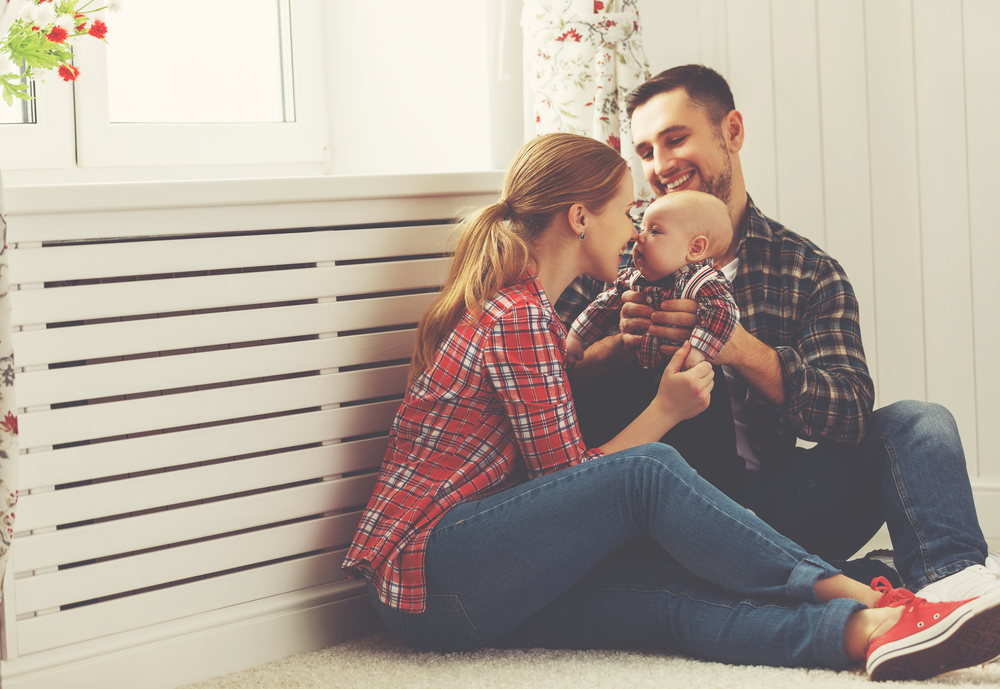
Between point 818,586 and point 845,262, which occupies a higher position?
point 845,262

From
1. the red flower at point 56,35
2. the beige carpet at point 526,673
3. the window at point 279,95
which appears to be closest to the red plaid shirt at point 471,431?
the beige carpet at point 526,673

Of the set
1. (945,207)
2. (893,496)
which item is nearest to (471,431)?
(893,496)

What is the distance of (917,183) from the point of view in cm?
196

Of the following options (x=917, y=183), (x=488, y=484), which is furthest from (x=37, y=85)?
(x=917, y=183)

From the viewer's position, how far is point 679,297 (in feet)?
4.75

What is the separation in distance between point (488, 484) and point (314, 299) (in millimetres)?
423

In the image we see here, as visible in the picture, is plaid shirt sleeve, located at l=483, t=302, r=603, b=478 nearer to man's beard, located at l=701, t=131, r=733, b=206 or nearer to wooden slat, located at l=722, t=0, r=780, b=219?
man's beard, located at l=701, t=131, r=733, b=206

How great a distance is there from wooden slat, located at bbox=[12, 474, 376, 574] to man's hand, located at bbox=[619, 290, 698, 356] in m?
0.52

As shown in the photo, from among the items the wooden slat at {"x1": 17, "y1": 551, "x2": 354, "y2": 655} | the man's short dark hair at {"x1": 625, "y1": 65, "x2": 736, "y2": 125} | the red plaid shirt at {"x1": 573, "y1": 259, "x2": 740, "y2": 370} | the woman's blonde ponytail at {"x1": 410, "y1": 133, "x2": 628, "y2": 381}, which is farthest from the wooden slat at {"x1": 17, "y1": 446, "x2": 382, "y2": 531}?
the man's short dark hair at {"x1": 625, "y1": 65, "x2": 736, "y2": 125}

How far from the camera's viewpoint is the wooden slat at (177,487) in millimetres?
1180

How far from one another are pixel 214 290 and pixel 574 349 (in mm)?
633

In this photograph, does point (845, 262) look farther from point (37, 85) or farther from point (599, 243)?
point (37, 85)

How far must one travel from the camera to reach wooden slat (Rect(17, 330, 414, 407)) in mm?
1182

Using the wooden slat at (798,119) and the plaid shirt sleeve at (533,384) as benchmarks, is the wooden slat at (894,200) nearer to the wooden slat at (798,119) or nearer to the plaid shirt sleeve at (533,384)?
the wooden slat at (798,119)
